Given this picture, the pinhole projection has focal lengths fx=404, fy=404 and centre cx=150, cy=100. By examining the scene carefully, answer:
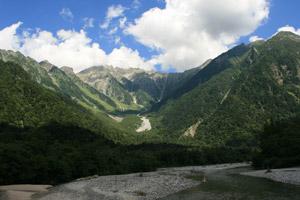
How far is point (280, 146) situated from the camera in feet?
404

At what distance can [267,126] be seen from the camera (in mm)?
140750

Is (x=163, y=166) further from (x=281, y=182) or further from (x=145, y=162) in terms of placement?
(x=281, y=182)

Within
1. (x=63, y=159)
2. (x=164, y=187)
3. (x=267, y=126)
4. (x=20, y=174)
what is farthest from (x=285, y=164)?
(x=20, y=174)

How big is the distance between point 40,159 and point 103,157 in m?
36.0

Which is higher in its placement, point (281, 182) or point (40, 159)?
point (40, 159)

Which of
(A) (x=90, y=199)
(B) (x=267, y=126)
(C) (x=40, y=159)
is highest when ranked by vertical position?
(B) (x=267, y=126)

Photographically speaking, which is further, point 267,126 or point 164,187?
point 267,126

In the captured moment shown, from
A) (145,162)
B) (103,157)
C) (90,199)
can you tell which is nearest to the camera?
(90,199)

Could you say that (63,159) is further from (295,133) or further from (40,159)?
Result: (295,133)

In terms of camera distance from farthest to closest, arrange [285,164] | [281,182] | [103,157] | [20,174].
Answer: [103,157] → [285,164] → [20,174] → [281,182]

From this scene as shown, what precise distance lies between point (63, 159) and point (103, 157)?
2641cm

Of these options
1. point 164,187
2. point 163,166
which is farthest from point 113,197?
point 163,166

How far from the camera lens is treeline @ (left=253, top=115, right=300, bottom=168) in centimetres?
11731

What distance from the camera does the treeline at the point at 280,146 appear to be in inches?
4619
